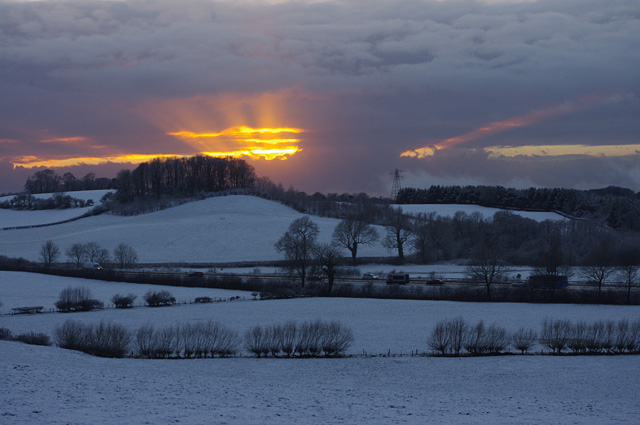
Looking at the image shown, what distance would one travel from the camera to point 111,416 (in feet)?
64.8

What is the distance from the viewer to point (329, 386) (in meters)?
28.4

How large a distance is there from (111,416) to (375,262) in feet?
237

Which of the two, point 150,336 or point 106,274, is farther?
point 106,274

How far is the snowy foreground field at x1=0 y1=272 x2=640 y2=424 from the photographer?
69.8 feet

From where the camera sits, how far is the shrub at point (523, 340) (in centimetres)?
3681

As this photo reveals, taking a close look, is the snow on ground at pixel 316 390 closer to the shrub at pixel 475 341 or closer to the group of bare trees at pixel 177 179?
the shrub at pixel 475 341

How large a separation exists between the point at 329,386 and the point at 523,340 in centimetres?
1667

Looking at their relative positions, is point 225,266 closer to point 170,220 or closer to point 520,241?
point 170,220

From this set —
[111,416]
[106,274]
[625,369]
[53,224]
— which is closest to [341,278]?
[106,274]

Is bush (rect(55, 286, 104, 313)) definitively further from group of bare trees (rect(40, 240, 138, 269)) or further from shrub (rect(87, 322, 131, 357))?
group of bare trees (rect(40, 240, 138, 269))

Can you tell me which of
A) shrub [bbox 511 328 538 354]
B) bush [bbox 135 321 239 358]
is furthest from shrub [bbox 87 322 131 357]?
shrub [bbox 511 328 538 354]

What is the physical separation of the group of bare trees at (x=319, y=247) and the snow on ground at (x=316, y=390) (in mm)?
30109

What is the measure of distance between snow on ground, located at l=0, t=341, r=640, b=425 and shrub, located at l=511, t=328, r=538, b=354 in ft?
5.41

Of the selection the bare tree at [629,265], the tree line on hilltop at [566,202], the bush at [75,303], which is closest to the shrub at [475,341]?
the bare tree at [629,265]
